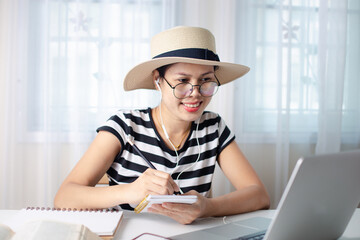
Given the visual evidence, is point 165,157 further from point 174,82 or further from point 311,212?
point 311,212

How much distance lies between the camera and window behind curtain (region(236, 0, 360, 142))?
8.52 feet

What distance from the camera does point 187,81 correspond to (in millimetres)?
1420

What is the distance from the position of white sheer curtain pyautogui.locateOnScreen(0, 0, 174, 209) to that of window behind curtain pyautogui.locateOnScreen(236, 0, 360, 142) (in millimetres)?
613

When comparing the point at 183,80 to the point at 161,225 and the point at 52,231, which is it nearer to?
the point at 161,225

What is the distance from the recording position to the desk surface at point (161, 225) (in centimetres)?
98

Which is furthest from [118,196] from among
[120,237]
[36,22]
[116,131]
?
[36,22]

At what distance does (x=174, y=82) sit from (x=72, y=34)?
131 centimetres

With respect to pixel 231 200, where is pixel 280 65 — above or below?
above

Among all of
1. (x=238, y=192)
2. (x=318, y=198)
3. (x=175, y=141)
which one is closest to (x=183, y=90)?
(x=175, y=141)

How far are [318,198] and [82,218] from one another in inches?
23.9

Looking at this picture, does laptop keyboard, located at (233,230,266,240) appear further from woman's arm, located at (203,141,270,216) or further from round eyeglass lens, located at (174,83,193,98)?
round eyeglass lens, located at (174,83,193,98)

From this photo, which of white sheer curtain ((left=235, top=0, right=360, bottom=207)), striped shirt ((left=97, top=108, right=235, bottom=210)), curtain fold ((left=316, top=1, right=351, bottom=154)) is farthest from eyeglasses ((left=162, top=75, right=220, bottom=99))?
curtain fold ((left=316, top=1, right=351, bottom=154))

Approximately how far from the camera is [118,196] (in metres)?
1.14

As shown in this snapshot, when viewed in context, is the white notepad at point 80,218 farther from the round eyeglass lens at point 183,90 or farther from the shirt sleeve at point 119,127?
the round eyeglass lens at point 183,90
